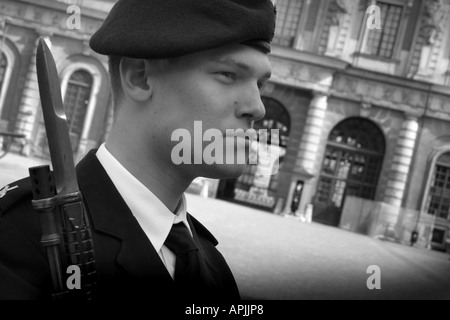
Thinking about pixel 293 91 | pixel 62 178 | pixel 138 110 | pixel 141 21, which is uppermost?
pixel 293 91

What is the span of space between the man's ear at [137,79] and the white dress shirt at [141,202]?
0.12 meters

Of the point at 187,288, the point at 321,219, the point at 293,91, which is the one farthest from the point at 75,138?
the point at 187,288

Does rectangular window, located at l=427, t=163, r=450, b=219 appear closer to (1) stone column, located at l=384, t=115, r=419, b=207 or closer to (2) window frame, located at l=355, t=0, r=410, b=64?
(1) stone column, located at l=384, t=115, r=419, b=207

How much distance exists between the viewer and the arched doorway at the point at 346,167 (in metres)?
15.4

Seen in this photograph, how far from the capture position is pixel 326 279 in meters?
4.63

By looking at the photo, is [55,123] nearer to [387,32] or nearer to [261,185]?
[261,185]

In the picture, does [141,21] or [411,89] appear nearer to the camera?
[141,21]

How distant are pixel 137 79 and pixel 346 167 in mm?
15327

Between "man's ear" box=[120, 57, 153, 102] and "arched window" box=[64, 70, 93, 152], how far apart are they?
10.4m

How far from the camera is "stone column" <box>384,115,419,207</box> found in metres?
14.7

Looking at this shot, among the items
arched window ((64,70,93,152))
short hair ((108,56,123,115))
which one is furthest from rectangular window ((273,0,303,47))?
short hair ((108,56,123,115))

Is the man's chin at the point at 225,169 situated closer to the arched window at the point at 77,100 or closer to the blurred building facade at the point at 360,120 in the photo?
the arched window at the point at 77,100
